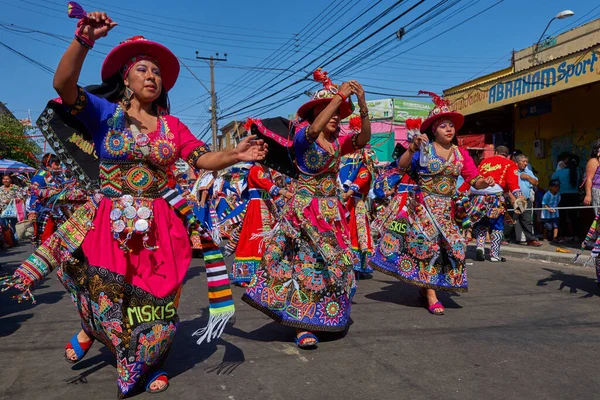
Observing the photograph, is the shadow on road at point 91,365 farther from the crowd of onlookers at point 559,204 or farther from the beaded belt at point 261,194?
the crowd of onlookers at point 559,204

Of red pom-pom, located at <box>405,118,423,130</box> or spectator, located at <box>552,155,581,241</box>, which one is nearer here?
red pom-pom, located at <box>405,118,423,130</box>

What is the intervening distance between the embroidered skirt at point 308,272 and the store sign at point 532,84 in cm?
724

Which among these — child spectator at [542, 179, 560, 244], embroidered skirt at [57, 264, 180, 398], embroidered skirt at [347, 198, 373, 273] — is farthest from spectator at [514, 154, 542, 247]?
embroidered skirt at [57, 264, 180, 398]

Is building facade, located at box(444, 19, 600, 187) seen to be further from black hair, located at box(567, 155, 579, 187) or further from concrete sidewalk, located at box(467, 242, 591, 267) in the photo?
concrete sidewalk, located at box(467, 242, 591, 267)

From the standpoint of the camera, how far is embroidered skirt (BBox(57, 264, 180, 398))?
113 inches

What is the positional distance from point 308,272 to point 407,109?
30.8m

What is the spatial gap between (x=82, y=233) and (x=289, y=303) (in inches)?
68.9

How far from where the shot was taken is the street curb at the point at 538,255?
28.0ft

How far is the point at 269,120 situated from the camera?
15.9 ft

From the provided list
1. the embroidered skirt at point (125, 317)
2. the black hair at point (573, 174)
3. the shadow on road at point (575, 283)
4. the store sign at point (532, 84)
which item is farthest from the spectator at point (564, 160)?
the embroidered skirt at point (125, 317)

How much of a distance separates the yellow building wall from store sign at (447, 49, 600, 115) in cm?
184

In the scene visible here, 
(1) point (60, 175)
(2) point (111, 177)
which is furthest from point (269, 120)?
(1) point (60, 175)

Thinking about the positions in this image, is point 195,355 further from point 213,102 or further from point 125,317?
point 213,102

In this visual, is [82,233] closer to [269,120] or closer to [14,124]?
[269,120]
